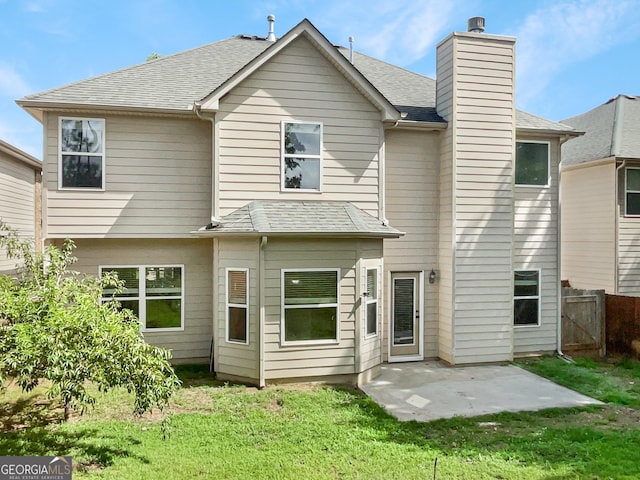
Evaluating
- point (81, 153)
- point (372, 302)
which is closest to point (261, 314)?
point (372, 302)

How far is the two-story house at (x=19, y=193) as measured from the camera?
1236 cm

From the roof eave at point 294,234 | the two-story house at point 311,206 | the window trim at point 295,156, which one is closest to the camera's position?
the roof eave at point 294,234

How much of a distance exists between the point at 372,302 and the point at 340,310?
0.84m

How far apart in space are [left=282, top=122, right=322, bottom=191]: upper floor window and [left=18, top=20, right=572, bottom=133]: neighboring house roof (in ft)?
5.67

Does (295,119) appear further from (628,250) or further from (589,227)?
(628,250)

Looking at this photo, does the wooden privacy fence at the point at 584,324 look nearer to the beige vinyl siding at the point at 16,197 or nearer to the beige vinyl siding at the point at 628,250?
the beige vinyl siding at the point at 628,250

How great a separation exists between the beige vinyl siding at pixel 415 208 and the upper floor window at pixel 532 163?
2.21 meters

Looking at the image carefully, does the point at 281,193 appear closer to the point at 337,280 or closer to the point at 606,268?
the point at 337,280

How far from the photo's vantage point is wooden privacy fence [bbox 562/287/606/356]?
11.0 metres

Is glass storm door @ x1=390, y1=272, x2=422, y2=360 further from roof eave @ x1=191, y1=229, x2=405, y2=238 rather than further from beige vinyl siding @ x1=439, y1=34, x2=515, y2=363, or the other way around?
roof eave @ x1=191, y1=229, x2=405, y2=238

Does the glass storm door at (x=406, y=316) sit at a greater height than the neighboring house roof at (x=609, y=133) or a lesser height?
lesser

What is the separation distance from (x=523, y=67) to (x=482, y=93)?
110 inches

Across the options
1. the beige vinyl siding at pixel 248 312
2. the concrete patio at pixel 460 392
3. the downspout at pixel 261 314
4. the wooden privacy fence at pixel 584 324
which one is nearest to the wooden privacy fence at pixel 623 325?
the wooden privacy fence at pixel 584 324

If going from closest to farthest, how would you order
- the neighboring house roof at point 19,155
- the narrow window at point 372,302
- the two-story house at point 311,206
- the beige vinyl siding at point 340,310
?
the beige vinyl siding at point 340,310, the two-story house at point 311,206, the narrow window at point 372,302, the neighboring house roof at point 19,155
